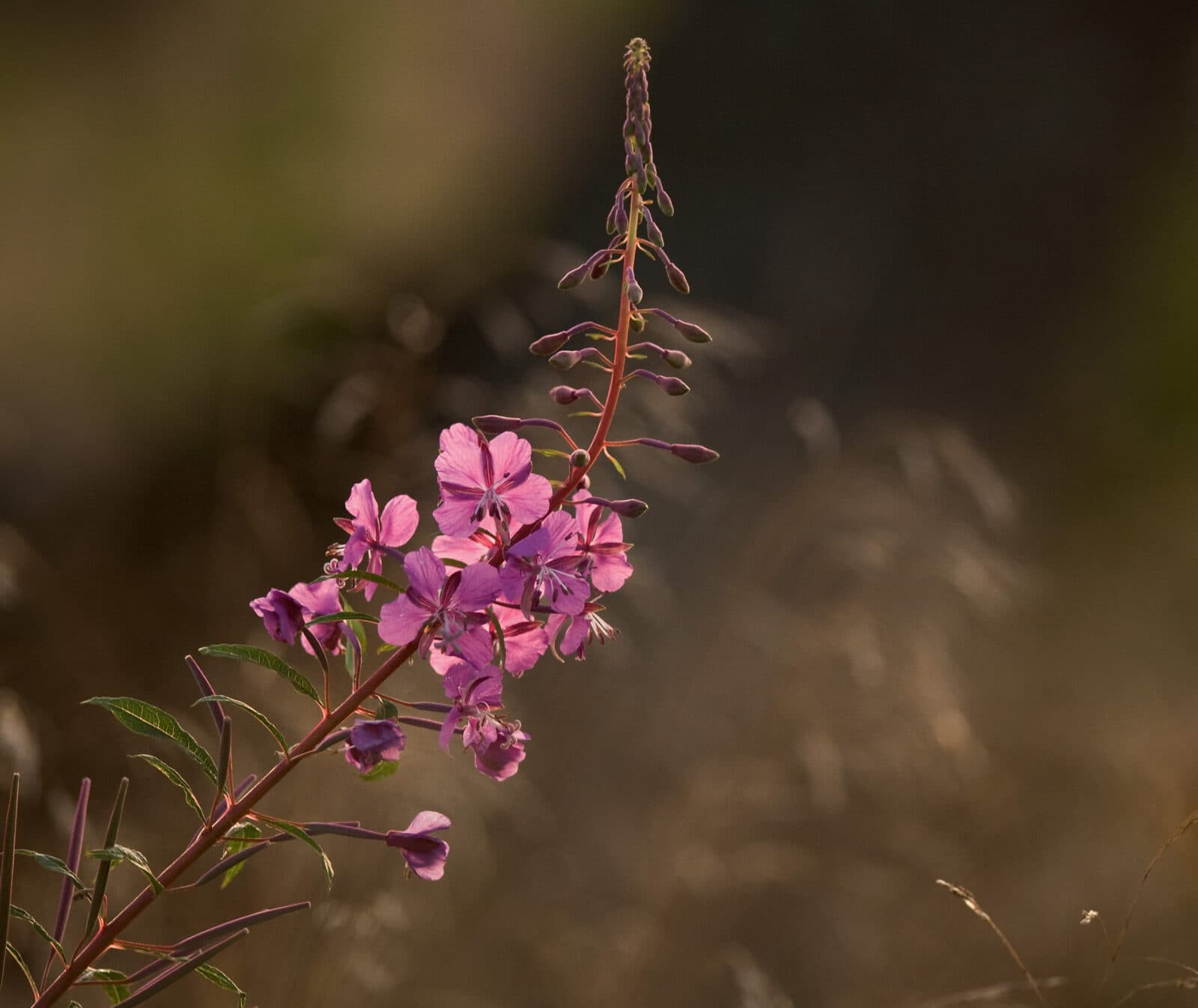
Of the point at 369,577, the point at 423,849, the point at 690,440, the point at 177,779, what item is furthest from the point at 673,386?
the point at 690,440

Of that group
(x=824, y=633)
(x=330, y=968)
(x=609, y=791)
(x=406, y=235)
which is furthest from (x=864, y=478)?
(x=406, y=235)

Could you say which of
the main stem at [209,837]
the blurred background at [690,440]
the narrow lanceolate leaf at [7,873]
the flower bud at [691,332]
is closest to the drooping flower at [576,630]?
the main stem at [209,837]

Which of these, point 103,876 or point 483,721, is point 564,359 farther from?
point 103,876

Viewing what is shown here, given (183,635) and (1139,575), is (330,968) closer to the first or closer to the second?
(183,635)

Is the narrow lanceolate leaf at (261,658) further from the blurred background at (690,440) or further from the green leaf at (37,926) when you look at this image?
the blurred background at (690,440)

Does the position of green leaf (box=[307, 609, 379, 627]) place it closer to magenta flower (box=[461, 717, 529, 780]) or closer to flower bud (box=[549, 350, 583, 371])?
magenta flower (box=[461, 717, 529, 780])

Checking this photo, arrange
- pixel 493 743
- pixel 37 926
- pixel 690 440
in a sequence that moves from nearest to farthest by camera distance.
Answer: pixel 37 926 < pixel 493 743 < pixel 690 440

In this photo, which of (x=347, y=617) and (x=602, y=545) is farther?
(x=602, y=545)

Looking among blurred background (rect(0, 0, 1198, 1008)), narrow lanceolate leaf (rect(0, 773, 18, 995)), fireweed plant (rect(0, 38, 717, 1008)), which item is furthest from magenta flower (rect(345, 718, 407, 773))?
blurred background (rect(0, 0, 1198, 1008))
